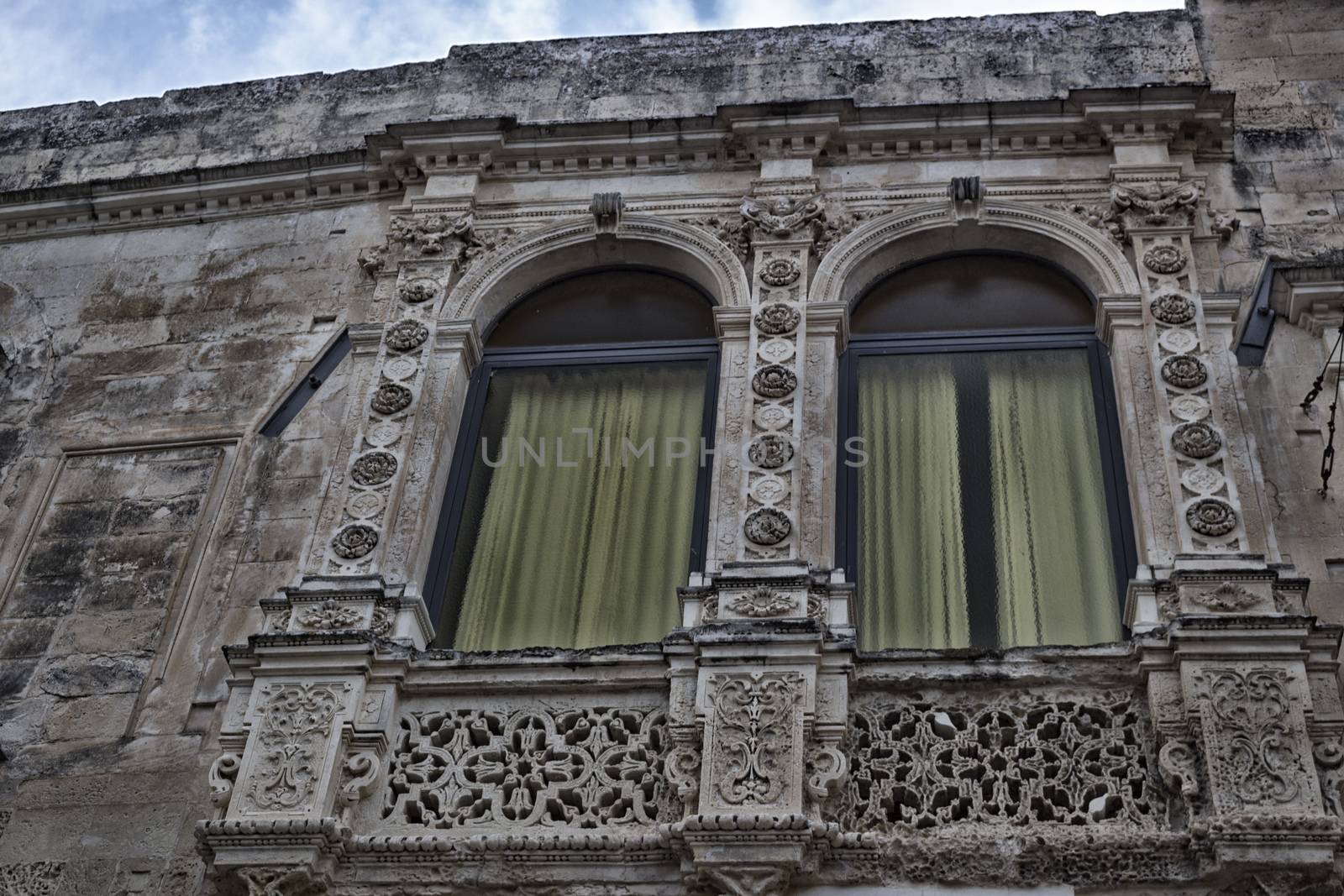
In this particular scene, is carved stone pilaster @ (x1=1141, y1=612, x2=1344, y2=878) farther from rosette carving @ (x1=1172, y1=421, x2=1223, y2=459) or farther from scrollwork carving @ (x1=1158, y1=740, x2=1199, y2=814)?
A: rosette carving @ (x1=1172, y1=421, x2=1223, y2=459)

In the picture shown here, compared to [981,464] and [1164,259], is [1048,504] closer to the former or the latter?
[981,464]

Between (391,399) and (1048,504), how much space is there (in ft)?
12.1

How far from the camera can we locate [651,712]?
8422mm

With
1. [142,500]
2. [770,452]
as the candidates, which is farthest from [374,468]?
[770,452]

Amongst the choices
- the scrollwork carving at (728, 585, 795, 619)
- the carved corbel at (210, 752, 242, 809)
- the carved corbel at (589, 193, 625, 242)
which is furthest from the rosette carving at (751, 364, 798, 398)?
the carved corbel at (210, 752, 242, 809)

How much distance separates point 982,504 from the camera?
953cm

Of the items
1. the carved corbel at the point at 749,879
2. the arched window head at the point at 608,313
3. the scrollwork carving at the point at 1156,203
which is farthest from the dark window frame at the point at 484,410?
the scrollwork carving at the point at 1156,203

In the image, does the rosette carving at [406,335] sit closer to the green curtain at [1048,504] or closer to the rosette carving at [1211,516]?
the green curtain at [1048,504]

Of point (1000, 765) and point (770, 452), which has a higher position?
point (770, 452)

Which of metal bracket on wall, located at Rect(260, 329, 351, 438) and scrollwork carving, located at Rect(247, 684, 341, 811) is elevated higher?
metal bracket on wall, located at Rect(260, 329, 351, 438)

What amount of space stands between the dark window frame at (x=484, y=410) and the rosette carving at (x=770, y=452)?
0.39 meters

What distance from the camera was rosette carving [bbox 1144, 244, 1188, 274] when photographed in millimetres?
10188

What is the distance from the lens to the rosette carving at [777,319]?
10.1 m

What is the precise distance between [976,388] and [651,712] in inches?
119
